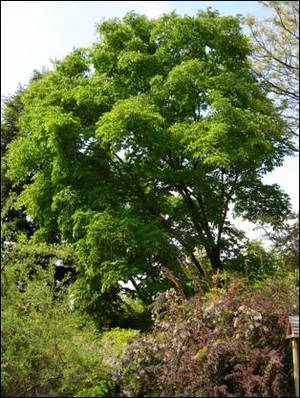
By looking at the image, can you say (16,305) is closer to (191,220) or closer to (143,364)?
(143,364)

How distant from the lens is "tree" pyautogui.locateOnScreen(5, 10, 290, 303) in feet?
52.8

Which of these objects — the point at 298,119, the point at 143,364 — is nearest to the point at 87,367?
the point at 143,364

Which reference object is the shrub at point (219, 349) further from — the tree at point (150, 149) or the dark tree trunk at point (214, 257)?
the dark tree trunk at point (214, 257)

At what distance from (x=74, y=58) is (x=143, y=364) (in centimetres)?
1226

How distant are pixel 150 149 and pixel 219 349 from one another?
8.32 metres

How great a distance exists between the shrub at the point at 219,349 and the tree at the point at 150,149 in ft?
15.3

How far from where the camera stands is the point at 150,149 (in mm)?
17141

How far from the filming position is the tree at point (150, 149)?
16094mm

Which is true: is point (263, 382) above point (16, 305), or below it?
below

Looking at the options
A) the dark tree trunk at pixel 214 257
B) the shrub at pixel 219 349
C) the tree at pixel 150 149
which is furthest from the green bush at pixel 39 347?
the dark tree trunk at pixel 214 257

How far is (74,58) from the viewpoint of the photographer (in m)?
20.0

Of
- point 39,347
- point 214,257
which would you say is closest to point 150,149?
point 214,257

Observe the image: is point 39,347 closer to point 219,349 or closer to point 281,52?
point 219,349

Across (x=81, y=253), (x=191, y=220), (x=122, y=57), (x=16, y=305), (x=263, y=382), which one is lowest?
(x=263, y=382)
